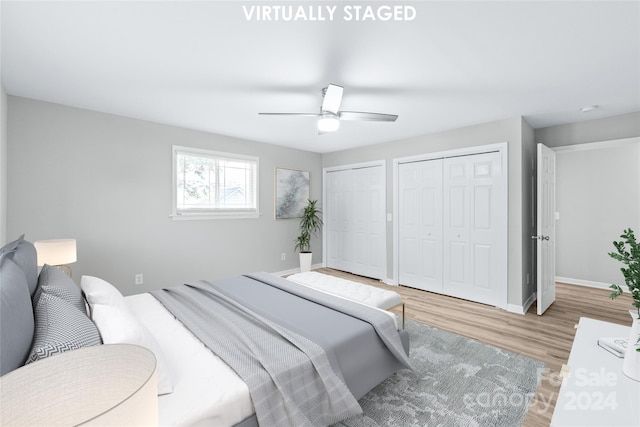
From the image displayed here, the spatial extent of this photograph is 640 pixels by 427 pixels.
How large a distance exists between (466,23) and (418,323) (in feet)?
9.17

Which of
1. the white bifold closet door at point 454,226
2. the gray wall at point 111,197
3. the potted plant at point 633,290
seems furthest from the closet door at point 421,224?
the potted plant at point 633,290

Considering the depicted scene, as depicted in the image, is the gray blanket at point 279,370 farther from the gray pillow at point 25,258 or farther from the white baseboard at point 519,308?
the white baseboard at point 519,308

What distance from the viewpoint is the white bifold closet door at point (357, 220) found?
503 cm

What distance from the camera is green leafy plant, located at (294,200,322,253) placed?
5410 millimetres

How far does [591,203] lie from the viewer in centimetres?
460

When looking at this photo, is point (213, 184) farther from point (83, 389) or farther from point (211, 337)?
point (83, 389)

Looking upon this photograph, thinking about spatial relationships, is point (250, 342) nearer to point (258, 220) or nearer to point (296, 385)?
point (296, 385)

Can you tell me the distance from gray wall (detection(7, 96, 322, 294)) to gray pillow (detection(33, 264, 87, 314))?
1592mm

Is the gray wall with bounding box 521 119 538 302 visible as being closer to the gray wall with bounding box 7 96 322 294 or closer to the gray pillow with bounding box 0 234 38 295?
the gray wall with bounding box 7 96 322 294

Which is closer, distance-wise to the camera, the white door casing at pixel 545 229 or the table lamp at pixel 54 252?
the table lamp at pixel 54 252

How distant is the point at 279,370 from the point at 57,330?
0.94 metres

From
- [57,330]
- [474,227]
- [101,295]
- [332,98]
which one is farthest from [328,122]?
[474,227]

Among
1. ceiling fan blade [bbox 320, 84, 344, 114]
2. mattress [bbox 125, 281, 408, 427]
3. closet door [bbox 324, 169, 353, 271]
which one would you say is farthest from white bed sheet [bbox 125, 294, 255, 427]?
closet door [bbox 324, 169, 353, 271]

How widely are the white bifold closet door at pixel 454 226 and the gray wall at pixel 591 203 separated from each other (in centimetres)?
123
